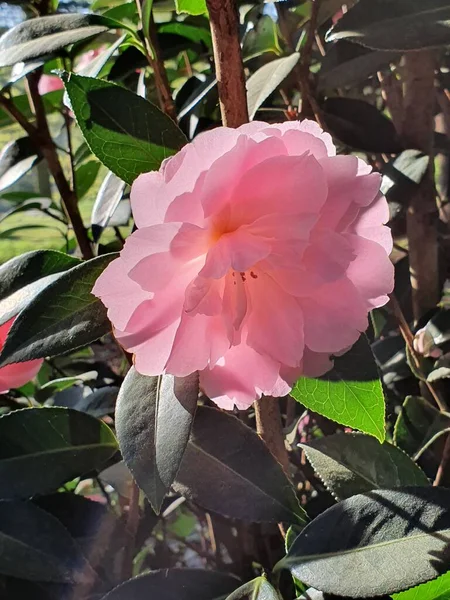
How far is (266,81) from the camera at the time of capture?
0.67 metres

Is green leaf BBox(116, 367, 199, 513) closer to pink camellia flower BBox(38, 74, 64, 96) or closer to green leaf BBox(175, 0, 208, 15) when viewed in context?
green leaf BBox(175, 0, 208, 15)

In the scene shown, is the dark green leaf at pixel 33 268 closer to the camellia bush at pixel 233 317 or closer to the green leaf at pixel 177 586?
the camellia bush at pixel 233 317

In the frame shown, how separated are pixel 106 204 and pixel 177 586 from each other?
15.8 inches

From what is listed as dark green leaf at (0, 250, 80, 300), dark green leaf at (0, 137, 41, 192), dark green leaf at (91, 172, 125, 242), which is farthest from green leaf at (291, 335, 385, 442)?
dark green leaf at (0, 137, 41, 192)

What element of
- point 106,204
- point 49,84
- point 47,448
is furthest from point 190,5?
point 49,84

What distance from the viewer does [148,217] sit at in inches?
14.7

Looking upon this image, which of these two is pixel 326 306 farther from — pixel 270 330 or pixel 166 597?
pixel 166 597

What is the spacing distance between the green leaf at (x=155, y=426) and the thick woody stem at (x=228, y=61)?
0.62ft

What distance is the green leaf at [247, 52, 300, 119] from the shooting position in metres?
0.65

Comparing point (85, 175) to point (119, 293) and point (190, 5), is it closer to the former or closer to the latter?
point (190, 5)

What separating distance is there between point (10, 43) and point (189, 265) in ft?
1.15

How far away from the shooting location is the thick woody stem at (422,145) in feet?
2.73

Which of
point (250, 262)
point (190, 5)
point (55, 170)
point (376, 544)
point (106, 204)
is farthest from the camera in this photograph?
point (55, 170)

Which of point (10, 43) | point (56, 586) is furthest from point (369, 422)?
point (10, 43)
